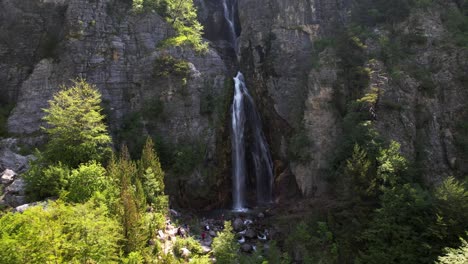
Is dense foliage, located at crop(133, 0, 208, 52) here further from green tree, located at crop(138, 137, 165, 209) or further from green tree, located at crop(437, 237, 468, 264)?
green tree, located at crop(437, 237, 468, 264)

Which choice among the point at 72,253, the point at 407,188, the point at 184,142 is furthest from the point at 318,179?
the point at 72,253

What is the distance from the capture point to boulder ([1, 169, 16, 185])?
2668 cm

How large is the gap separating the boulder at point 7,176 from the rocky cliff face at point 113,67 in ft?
29.4

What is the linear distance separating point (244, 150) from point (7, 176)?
75.5 ft

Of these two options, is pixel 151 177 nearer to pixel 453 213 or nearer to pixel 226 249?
pixel 226 249

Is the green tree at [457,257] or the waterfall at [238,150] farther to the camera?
the waterfall at [238,150]

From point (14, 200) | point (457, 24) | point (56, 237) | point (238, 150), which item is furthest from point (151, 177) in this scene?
point (457, 24)

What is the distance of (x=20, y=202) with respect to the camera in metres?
24.5

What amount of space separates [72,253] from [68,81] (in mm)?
25938

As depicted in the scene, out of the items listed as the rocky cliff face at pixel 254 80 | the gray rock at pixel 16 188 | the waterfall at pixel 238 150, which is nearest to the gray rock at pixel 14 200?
the gray rock at pixel 16 188

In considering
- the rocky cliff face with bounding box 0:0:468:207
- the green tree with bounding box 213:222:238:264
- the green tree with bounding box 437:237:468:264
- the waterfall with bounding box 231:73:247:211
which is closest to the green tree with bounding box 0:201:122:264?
the green tree with bounding box 213:222:238:264

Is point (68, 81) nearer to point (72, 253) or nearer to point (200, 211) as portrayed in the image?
point (200, 211)

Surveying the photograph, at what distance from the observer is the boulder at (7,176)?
2668 centimetres

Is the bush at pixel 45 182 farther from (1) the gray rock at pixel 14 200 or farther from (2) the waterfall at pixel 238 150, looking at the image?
(2) the waterfall at pixel 238 150
